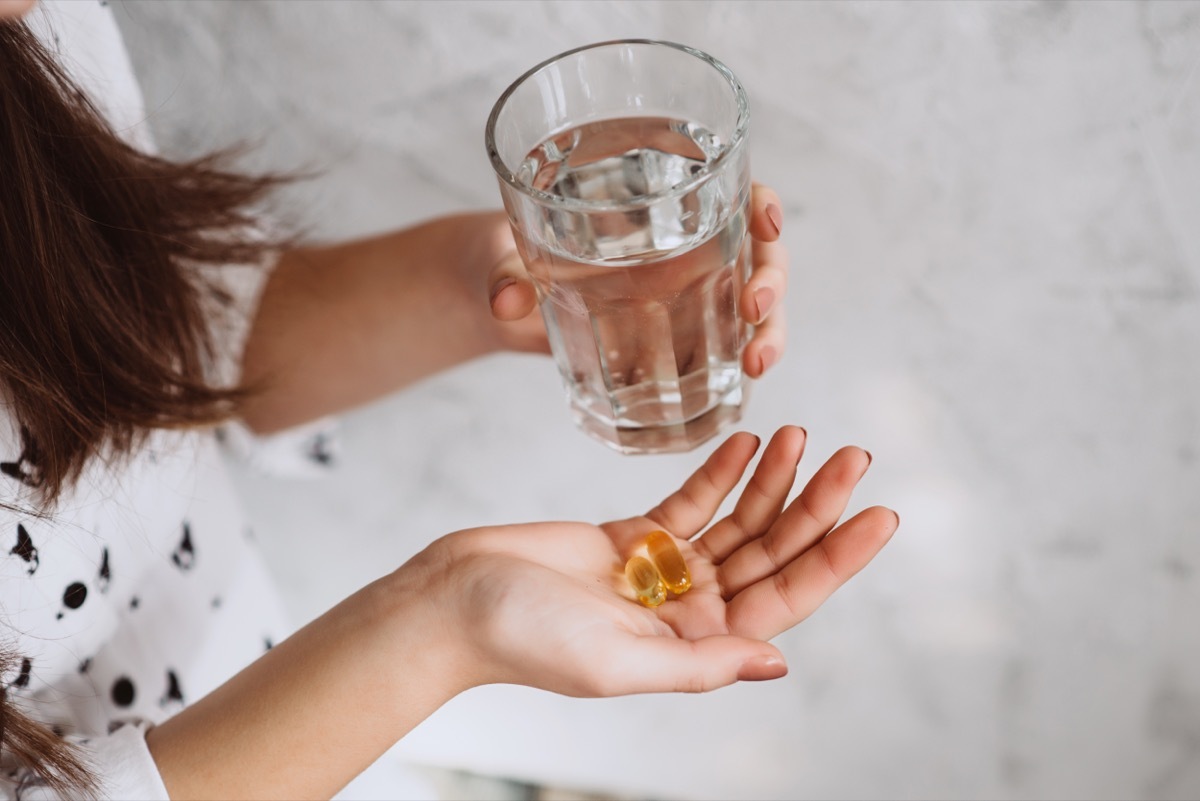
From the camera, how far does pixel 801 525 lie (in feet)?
1.83

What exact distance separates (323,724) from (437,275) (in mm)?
348

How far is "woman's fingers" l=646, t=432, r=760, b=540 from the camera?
605mm

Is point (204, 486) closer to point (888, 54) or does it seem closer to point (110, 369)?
point (110, 369)

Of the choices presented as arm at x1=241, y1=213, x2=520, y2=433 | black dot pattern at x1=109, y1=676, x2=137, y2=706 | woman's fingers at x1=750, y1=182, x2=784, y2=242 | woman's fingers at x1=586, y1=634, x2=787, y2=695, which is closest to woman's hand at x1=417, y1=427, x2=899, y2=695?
woman's fingers at x1=586, y1=634, x2=787, y2=695

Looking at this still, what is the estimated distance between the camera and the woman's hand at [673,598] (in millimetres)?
498

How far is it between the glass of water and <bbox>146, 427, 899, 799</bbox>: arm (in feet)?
0.22

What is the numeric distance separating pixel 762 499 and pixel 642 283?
5.9 inches

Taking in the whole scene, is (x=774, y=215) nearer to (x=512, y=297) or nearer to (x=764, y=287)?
(x=764, y=287)

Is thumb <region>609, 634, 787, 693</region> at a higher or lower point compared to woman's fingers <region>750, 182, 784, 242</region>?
lower

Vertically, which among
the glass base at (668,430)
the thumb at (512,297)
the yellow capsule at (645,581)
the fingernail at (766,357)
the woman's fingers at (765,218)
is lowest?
the yellow capsule at (645,581)

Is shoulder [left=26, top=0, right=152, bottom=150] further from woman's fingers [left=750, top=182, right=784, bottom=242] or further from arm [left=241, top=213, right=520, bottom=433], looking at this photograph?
woman's fingers [left=750, top=182, right=784, bottom=242]

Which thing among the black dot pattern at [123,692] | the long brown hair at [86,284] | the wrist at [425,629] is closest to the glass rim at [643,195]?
the wrist at [425,629]

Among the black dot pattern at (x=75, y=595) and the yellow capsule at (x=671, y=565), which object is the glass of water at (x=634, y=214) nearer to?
the yellow capsule at (x=671, y=565)

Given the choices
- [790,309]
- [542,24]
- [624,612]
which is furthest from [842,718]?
[542,24]
